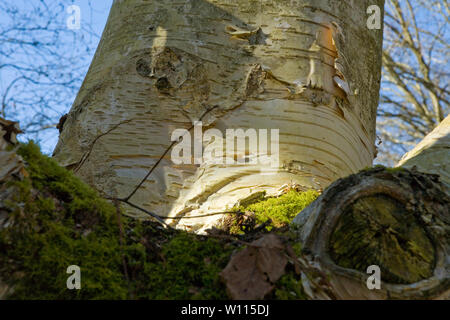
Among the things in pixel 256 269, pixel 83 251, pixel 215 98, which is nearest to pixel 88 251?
pixel 83 251

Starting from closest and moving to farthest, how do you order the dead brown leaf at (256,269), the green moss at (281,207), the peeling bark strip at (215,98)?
1. the dead brown leaf at (256,269)
2. the green moss at (281,207)
3. the peeling bark strip at (215,98)

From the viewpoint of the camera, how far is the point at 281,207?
1.79 m

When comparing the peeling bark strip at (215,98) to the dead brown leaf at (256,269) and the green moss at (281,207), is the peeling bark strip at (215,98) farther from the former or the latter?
the dead brown leaf at (256,269)

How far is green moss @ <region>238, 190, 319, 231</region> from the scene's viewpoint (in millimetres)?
1721

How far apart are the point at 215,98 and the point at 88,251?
1107 mm

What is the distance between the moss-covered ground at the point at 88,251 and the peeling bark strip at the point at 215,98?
582 millimetres

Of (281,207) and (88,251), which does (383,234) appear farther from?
(88,251)

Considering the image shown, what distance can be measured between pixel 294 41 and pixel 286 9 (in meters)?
0.18

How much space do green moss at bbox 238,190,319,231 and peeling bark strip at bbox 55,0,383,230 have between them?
0.08 meters

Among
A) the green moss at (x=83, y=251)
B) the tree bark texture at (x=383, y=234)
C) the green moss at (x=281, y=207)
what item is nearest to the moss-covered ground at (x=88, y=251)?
the green moss at (x=83, y=251)

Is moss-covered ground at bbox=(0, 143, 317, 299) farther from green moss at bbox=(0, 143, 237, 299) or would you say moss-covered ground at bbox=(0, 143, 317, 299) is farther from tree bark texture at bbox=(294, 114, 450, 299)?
tree bark texture at bbox=(294, 114, 450, 299)

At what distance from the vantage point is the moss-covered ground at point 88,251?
3.65ft
